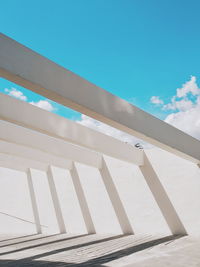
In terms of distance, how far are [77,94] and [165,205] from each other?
19.1 ft

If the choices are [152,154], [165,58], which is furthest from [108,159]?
[165,58]

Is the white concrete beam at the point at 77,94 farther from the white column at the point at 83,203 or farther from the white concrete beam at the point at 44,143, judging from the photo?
the white column at the point at 83,203

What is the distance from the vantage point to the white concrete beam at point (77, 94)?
12.4 feet

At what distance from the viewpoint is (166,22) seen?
5.95 m

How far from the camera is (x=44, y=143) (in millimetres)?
8492

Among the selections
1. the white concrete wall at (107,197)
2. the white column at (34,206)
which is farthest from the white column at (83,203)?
the white column at (34,206)

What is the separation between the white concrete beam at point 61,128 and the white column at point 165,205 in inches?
30.4

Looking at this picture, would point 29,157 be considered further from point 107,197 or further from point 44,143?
point 107,197

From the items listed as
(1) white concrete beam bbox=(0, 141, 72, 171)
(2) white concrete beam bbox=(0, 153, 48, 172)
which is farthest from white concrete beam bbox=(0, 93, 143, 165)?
(2) white concrete beam bbox=(0, 153, 48, 172)

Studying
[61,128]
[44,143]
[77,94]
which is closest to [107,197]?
[44,143]

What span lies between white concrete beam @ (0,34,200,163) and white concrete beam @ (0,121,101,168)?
12.1ft

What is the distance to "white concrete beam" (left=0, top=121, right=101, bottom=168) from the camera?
7473 millimetres

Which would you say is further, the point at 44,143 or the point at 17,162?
the point at 17,162

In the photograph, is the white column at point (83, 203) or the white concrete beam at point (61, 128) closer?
the white concrete beam at point (61, 128)
